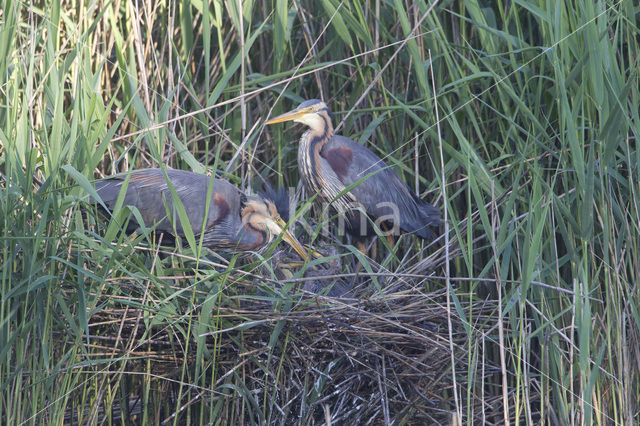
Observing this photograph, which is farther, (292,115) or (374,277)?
(292,115)

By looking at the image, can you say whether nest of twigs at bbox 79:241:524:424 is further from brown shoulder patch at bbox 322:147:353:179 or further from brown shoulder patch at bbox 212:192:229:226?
brown shoulder patch at bbox 322:147:353:179

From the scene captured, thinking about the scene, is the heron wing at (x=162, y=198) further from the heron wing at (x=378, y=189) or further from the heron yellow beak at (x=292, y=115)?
the heron wing at (x=378, y=189)

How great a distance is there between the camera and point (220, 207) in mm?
2854

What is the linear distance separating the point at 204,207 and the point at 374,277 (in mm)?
797

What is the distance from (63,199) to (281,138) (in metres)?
1.19

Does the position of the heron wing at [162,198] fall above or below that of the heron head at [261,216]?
above

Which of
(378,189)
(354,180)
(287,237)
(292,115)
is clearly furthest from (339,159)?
(287,237)

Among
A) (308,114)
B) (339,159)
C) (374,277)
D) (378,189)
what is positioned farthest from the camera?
(378,189)

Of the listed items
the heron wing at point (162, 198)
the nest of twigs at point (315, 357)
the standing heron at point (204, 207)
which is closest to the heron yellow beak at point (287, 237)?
the standing heron at point (204, 207)

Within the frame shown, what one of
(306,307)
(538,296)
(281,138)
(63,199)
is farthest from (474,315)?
(63,199)

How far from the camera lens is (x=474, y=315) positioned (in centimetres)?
245

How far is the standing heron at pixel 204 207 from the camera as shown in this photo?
2746 mm

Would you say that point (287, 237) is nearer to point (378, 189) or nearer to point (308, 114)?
point (308, 114)

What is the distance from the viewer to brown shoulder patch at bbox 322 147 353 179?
3152 millimetres
